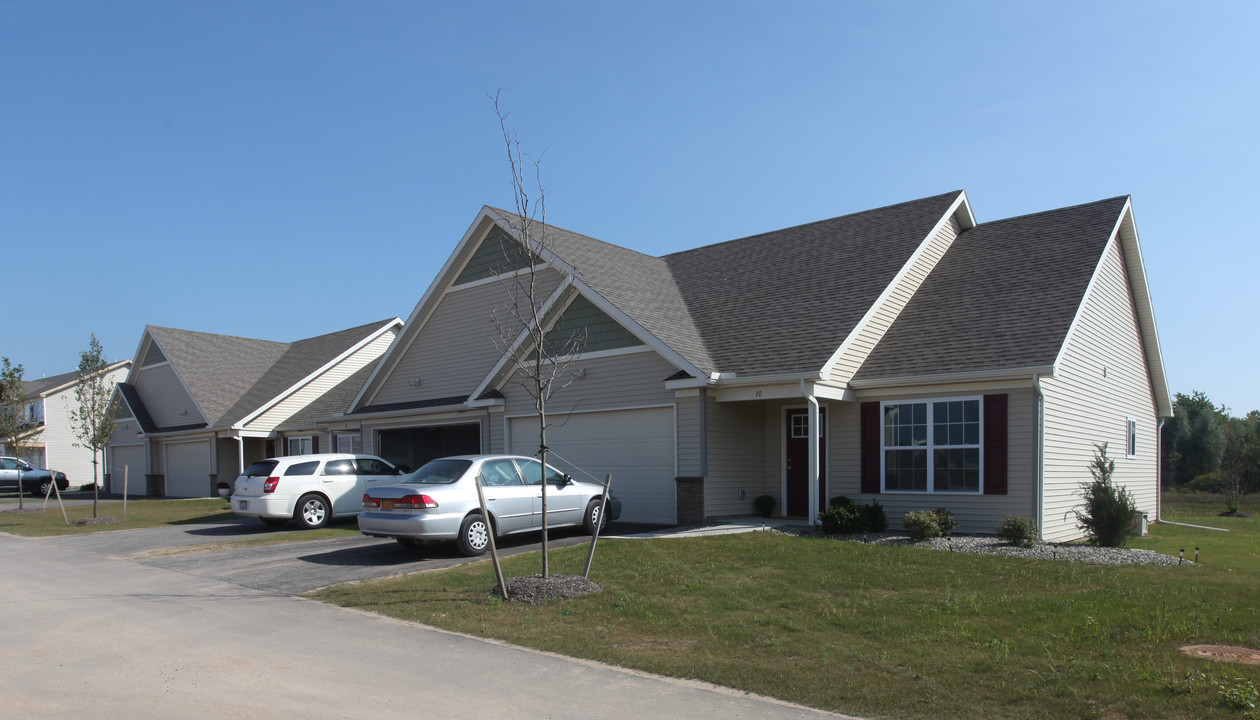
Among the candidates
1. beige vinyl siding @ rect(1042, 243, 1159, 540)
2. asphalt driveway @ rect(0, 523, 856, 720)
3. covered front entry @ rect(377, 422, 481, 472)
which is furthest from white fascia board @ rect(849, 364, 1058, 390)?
covered front entry @ rect(377, 422, 481, 472)

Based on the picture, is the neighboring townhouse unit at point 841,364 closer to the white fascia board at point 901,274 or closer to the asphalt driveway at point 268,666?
the white fascia board at point 901,274

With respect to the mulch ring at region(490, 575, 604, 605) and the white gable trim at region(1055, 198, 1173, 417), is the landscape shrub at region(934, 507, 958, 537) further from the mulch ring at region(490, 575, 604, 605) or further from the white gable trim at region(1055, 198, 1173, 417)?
the mulch ring at region(490, 575, 604, 605)

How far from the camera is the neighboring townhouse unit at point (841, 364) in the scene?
14680mm

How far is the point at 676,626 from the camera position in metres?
8.35

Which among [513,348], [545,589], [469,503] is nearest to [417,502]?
[469,503]

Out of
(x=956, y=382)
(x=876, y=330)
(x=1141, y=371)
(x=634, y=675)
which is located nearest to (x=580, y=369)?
(x=876, y=330)

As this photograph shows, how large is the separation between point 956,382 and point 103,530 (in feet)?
60.1

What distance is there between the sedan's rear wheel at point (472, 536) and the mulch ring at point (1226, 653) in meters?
8.92

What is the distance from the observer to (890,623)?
820 cm

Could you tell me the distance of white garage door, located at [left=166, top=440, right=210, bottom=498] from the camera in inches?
1256

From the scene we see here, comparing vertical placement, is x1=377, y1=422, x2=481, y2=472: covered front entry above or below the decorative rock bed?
above

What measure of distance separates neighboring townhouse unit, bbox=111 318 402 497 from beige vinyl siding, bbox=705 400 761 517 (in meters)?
15.3

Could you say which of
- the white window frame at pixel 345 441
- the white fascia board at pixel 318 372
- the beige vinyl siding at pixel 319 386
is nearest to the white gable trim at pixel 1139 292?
the white window frame at pixel 345 441

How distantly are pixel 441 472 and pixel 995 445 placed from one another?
893 cm
